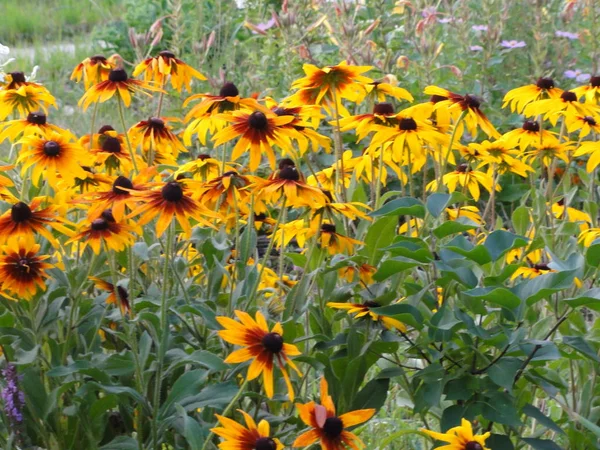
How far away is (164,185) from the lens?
4.97ft

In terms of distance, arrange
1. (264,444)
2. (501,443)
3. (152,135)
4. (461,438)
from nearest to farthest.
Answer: (264,444), (461,438), (501,443), (152,135)

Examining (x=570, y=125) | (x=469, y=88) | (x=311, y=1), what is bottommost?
(x=469, y=88)

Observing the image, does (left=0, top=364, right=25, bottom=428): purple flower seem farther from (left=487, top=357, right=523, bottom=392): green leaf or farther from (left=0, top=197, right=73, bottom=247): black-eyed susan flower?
(left=487, top=357, right=523, bottom=392): green leaf

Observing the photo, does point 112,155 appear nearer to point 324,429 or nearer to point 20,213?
point 20,213

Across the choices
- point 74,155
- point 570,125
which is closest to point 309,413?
point 74,155

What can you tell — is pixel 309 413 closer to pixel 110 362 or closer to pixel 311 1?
pixel 110 362

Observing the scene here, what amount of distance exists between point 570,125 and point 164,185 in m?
1.06

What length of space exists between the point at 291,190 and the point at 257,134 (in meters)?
0.13

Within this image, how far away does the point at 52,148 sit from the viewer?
1737 mm

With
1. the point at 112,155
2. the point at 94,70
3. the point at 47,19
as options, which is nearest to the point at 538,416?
the point at 112,155

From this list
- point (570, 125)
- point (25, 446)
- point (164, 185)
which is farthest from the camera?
point (570, 125)

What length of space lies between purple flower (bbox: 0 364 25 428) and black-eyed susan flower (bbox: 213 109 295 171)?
0.51 meters

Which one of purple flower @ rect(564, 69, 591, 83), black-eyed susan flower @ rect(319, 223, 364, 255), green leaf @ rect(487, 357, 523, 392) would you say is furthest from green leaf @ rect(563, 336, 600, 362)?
purple flower @ rect(564, 69, 591, 83)

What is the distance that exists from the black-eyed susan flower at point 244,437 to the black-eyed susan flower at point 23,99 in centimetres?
100
